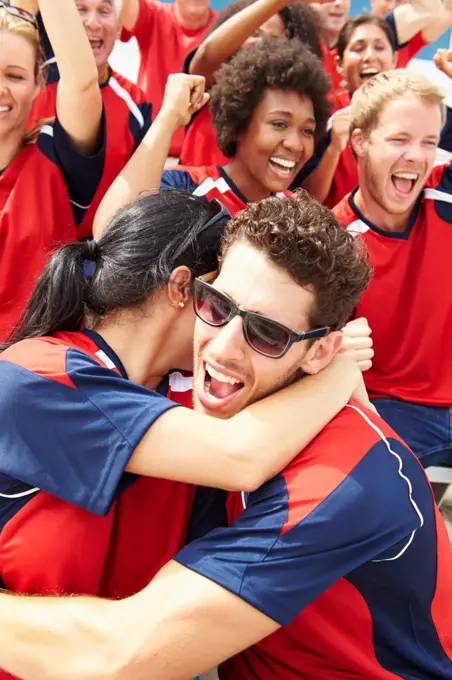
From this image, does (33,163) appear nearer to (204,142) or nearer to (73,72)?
(73,72)

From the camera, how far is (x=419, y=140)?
A: 2855 millimetres

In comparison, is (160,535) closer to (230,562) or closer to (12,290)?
(230,562)

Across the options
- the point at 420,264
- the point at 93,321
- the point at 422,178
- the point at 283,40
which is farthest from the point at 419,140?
the point at 93,321

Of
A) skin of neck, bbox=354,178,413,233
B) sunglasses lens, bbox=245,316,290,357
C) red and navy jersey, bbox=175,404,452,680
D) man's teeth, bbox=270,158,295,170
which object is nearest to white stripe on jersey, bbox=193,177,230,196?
man's teeth, bbox=270,158,295,170

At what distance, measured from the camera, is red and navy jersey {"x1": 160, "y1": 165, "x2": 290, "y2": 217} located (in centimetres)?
303

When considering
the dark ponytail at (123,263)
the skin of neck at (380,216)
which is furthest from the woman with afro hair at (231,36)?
the dark ponytail at (123,263)

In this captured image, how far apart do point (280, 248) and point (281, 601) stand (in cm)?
75

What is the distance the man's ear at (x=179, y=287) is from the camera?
178 cm

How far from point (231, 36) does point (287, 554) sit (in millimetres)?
3028

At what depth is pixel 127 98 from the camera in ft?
11.1

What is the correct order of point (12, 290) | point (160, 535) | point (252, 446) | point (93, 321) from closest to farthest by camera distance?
point (252, 446), point (160, 535), point (93, 321), point (12, 290)

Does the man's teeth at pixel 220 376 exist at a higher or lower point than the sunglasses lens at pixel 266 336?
lower

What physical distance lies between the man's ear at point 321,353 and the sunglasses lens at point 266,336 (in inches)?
3.6

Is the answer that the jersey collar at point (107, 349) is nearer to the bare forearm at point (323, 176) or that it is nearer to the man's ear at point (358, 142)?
the man's ear at point (358, 142)
